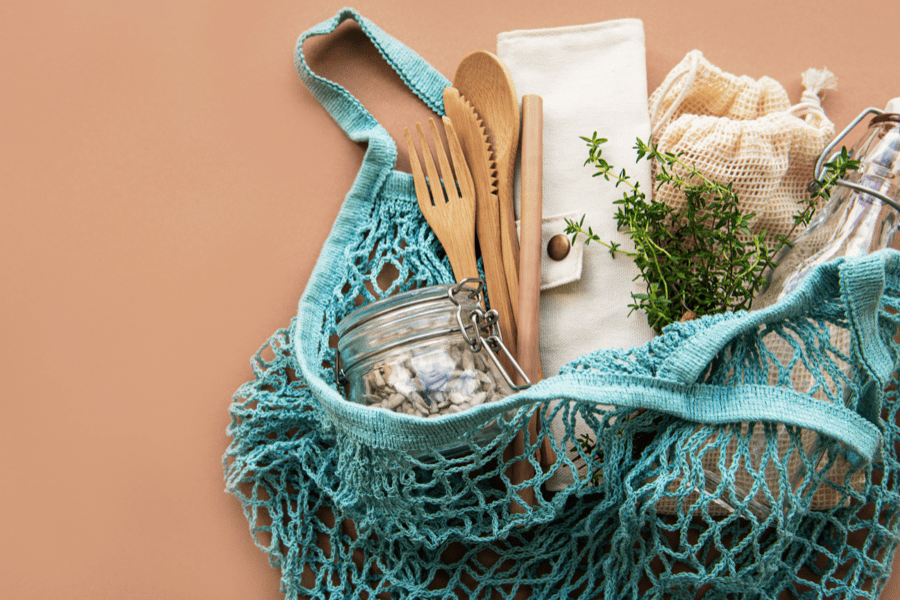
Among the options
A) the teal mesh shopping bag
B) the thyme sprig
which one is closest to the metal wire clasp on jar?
the teal mesh shopping bag

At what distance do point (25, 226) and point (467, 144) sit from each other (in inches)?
18.8

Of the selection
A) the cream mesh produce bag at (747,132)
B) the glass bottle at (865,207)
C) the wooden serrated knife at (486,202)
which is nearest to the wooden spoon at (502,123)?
the wooden serrated knife at (486,202)

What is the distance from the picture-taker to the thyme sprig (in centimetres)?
54

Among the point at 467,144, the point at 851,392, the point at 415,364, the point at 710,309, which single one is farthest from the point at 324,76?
the point at 851,392

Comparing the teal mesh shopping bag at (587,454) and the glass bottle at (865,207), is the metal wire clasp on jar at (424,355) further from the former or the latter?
the glass bottle at (865,207)

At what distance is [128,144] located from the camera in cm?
67

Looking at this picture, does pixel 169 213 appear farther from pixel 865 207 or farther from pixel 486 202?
pixel 865 207

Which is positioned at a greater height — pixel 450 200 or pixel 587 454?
pixel 450 200

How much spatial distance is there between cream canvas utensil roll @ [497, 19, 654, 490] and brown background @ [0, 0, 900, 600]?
53 mm

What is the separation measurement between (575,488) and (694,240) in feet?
0.86

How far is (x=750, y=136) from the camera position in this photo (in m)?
0.56

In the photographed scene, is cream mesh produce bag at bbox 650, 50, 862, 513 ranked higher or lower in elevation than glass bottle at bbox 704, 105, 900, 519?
higher

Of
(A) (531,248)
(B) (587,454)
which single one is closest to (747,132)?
(A) (531,248)

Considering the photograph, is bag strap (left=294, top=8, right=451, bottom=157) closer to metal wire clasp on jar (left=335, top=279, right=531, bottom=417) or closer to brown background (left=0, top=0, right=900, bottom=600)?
brown background (left=0, top=0, right=900, bottom=600)
